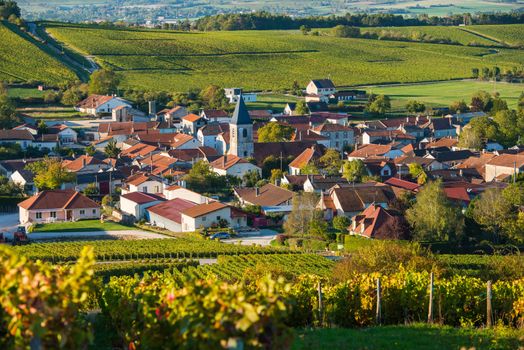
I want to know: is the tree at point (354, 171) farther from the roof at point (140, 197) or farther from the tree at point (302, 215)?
the roof at point (140, 197)

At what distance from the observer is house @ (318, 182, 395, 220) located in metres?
39.4

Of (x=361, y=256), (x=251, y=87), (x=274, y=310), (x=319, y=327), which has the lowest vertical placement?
(x=251, y=87)

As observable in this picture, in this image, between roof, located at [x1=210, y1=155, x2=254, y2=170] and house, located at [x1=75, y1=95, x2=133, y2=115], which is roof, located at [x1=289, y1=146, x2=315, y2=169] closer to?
roof, located at [x1=210, y1=155, x2=254, y2=170]

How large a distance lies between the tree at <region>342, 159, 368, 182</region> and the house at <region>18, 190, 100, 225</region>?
1174 centimetres

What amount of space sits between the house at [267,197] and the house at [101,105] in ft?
93.8

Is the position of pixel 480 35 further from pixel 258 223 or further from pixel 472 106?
pixel 258 223

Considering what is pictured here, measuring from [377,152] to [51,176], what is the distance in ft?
59.5

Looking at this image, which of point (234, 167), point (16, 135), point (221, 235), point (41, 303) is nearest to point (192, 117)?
point (16, 135)

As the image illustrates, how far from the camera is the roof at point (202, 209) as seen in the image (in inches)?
1516

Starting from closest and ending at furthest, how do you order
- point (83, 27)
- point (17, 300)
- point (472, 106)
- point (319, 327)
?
point (17, 300)
point (319, 327)
point (472, 106)
point (83, 27)

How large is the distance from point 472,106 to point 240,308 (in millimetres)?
68662

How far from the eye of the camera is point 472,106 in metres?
75.9

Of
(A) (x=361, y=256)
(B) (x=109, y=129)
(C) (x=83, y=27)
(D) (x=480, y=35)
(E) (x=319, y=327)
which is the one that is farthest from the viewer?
(D) (x=480, y=35)

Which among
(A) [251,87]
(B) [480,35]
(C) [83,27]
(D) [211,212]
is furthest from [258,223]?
(B) [480,35]
